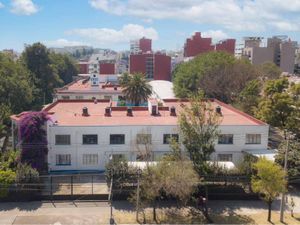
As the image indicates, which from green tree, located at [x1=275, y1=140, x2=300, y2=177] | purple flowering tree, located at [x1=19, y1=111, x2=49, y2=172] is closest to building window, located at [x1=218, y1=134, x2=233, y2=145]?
green tree, located at [x1=275, y1=140, x2=300, y2=177]

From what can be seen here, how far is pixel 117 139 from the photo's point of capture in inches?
1577

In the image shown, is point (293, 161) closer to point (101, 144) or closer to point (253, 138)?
point (253, 138)

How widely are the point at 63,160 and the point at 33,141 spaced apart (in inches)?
161

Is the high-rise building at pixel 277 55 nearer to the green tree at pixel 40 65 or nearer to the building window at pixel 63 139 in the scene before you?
the green tree at pixel 40 65

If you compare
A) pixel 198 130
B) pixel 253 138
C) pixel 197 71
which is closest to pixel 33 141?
pixel 198 130

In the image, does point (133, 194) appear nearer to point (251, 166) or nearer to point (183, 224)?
point (183, 224)

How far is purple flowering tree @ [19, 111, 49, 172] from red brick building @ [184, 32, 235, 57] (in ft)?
397

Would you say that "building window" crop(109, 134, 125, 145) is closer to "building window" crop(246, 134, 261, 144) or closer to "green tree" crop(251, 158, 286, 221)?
"building window" crop(246, 134, 261, 144)

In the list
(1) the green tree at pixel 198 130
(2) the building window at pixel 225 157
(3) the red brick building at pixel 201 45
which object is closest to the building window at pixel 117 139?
(1) the green tree at pixel 198 130

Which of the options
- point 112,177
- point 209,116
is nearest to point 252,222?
point 209,116

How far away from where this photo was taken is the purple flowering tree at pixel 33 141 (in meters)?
36.7

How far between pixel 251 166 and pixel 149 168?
9.79 m

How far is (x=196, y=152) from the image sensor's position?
3161 cm

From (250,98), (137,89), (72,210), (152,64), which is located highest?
(152,64)
